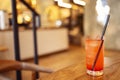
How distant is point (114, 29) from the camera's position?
5.82 meters

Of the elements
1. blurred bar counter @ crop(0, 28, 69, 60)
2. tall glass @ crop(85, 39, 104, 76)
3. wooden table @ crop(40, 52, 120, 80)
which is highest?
tall glass @ crop(85, 39, 104, 76)

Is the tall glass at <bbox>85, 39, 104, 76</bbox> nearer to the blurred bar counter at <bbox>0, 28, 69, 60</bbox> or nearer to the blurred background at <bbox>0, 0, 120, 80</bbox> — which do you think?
the blurred background at <bbox>0, 0, 120, 80</bbox>

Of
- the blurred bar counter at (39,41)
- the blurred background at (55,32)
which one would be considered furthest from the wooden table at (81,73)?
the blurred bar counter at (39,41)

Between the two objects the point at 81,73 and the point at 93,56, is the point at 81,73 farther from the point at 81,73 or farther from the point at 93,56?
the point at 93,56

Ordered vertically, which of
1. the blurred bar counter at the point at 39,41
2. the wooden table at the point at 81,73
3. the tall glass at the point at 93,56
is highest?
the tall glass at the point at 93,56

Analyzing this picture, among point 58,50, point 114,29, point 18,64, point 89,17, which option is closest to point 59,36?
point 58,50

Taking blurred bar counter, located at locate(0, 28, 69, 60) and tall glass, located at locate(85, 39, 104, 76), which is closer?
tall glass, located at locate(85, 39, 104, 76)

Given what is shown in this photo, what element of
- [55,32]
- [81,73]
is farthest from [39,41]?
[81,73]

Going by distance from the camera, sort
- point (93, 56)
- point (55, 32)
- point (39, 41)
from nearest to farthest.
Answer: point (93, 56)
point (39, 41)
point (55, 32)

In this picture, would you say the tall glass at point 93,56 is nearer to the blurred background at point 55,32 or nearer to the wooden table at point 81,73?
the wooden table at point 81,73

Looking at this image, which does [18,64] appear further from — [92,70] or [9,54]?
[9,54]

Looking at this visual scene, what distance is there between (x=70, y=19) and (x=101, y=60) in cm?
699

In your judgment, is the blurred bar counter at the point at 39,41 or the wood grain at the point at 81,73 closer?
the wood grain at the point at 81,73

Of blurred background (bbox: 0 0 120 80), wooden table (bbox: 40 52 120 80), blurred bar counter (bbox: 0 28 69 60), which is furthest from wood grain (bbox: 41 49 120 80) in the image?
blurred bar counter (bbox: 0 28 69 60)
